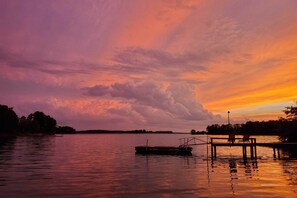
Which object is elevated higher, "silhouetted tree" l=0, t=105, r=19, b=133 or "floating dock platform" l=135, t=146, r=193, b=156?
"silhouetted tree" l=0, t=105, r=19, b=133

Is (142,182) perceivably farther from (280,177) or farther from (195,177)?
(280,177)

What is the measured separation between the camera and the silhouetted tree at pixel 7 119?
590 feet

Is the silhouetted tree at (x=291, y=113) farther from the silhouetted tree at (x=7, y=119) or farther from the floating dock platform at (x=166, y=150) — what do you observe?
the silhouetted tree at (x=7, y=119)

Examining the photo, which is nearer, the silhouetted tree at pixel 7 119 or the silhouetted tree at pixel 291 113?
the silhouetted tree at pixel 291 113

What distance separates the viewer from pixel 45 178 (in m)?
31.1

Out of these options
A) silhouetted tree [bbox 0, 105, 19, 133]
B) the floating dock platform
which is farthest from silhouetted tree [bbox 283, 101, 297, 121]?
silhouetted tree [bbox 0, 105, 19, 133]

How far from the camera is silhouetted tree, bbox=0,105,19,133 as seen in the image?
590 ft

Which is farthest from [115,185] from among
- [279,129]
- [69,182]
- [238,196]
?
[279,129]

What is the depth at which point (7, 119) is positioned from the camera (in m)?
182

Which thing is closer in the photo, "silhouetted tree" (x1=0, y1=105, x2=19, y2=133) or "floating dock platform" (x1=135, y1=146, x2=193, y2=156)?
"floating dock platform" (x1=135, y1=146, x2=193, y2=156)

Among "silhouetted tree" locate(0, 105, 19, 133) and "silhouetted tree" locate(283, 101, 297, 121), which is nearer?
"silhouetted tree" locate(283, 101, 297, 121)

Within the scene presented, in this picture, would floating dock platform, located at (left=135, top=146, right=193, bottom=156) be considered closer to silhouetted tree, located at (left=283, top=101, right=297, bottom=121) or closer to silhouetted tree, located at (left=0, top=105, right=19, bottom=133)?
silhouetted tree, located at (left=283, top=101, right=297, bottom=121)

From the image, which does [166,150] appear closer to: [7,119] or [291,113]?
[291,113]

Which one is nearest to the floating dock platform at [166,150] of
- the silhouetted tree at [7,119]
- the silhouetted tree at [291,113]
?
the silhouetted tree at [291,113]
